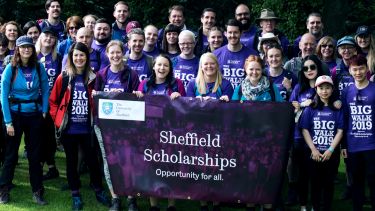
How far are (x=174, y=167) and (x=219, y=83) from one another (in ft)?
3.86

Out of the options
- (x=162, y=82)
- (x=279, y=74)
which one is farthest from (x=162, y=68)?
(x=279, y=74)

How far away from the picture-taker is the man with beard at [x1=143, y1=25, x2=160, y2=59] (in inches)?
369

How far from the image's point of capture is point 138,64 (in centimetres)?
877

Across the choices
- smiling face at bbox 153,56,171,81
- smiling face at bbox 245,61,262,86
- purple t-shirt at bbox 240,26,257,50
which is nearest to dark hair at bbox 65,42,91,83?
smiling face at bbox 153,56,171,81

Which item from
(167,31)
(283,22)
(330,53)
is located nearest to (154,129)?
(167,31)

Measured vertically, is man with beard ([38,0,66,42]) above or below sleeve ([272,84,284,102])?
above

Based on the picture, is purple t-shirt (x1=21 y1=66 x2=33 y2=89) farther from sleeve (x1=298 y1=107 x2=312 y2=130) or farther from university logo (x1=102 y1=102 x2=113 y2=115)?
sleeve (x1=298 y1=107 x2=312 y2=130)

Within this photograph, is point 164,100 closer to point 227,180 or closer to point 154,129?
point 154,129

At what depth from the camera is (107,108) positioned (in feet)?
25.4

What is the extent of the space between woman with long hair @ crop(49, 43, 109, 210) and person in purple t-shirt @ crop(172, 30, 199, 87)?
1271 mm

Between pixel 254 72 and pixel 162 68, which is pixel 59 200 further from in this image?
pixel 254 72

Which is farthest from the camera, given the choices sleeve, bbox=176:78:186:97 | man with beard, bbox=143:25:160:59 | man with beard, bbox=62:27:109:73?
man with beard, bbox=143:25:160:59

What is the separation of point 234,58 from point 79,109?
7.50 ft

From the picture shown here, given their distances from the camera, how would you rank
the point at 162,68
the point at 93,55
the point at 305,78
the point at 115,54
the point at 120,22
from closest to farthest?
1. the point at 162,68
2. the point at 305,78
3. the point at 115,54
4. the point at 93,55
5. the point at 120,22
